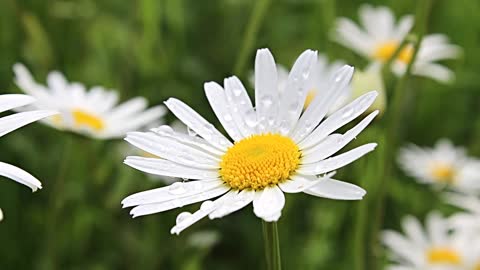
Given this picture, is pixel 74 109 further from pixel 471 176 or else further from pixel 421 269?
pixel 471 176

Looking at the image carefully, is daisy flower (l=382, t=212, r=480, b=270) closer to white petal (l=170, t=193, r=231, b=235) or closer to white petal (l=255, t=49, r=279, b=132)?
white petal (l=255, t=49, r=279, b=132)

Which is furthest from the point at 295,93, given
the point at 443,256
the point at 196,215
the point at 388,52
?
the point at 388,52

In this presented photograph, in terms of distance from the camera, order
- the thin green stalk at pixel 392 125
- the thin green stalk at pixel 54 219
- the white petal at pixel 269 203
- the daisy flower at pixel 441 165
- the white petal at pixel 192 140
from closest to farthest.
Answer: the white petal at pixel 269 203 → the white petal at pixel 192 140 → the thin green stalk at pixel 392 125 → the thin green stalk at pixel 54 219 → the daisy flower at pixel 441 165

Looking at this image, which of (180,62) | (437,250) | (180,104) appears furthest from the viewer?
(180,62)

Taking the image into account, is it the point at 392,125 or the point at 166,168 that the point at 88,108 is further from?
the point at 166,168

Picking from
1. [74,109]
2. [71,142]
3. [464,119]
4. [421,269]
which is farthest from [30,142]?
[464,119]

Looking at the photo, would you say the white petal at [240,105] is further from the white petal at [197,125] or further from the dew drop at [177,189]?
the dew drop at [177,189]

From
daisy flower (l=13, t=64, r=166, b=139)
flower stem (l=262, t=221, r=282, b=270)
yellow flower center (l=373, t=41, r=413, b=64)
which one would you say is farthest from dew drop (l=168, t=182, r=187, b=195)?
yellow flower center (l=373, t=41, r=413, b=64)

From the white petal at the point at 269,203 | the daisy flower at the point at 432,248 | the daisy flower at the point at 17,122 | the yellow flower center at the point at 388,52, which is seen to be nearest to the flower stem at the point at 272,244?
the white petal at the point at 269,203
